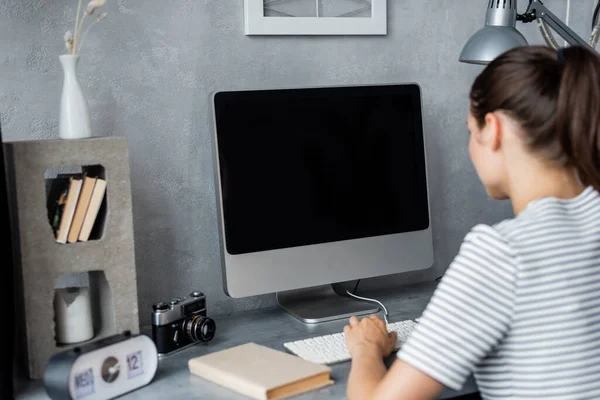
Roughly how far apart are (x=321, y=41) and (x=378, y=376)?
91 centimetres

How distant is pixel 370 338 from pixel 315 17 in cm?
81

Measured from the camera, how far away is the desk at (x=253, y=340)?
1.25m

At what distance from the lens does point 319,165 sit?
1.61 meters

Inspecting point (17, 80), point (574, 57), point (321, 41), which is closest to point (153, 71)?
point (17, 80)

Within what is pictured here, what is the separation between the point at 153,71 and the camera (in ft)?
5.34

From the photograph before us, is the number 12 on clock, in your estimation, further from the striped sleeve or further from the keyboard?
the striped sleeve

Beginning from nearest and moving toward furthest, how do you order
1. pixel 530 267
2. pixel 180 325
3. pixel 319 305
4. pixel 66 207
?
pixel 530 267, pixel 66 207, pixel 180 325, pixel 319 305

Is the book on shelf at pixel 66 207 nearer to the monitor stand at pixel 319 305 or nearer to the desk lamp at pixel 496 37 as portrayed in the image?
the monitor stand at pixel 319 305

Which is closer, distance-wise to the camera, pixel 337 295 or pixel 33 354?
pixel 33 354

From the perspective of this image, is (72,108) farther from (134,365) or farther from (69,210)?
(134,365)

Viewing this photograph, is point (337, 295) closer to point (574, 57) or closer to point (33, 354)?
point (33, 354)

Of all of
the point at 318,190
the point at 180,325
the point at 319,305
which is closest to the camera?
the point at 180,325

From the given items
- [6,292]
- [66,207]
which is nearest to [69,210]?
[66,207]

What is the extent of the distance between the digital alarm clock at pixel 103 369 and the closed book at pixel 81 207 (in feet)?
0.69
